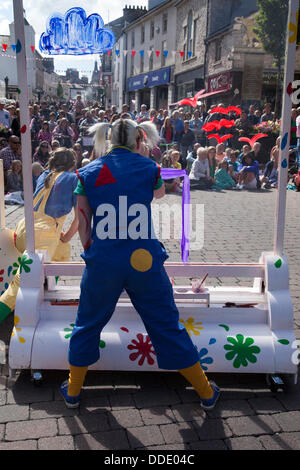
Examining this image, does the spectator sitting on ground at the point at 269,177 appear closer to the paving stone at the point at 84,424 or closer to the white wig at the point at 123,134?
the white wig at the point at 123,134

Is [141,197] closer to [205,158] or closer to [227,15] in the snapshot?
[227,15]

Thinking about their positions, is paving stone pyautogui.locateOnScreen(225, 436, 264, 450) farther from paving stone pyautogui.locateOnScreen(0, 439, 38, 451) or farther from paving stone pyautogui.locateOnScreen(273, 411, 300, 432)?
paving stone pyautogui.locateOnScreen(0, 439, 38, 451)

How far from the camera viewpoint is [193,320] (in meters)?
3.02

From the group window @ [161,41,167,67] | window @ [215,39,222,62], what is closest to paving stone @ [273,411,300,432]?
window @ [215,39,222,62]

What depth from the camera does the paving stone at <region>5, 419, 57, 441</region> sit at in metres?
2.31

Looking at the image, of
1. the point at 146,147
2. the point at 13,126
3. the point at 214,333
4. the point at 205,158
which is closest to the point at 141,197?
the point at 146,147

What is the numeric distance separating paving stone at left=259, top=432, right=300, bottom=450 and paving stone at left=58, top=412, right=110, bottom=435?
83cm

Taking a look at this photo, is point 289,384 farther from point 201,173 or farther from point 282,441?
point 201,173

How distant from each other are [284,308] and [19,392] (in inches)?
69.7

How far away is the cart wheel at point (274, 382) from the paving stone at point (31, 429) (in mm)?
1330

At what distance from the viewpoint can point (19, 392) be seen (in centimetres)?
274

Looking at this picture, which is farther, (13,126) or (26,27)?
(13,126)

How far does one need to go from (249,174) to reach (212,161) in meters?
1.10

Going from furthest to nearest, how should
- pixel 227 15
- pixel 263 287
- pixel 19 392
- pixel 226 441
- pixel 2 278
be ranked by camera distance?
1. pixel 227 15
2. pixel 2 278
3. pixel 263 287
4. pixel 19 392
5. pixel 226 441
